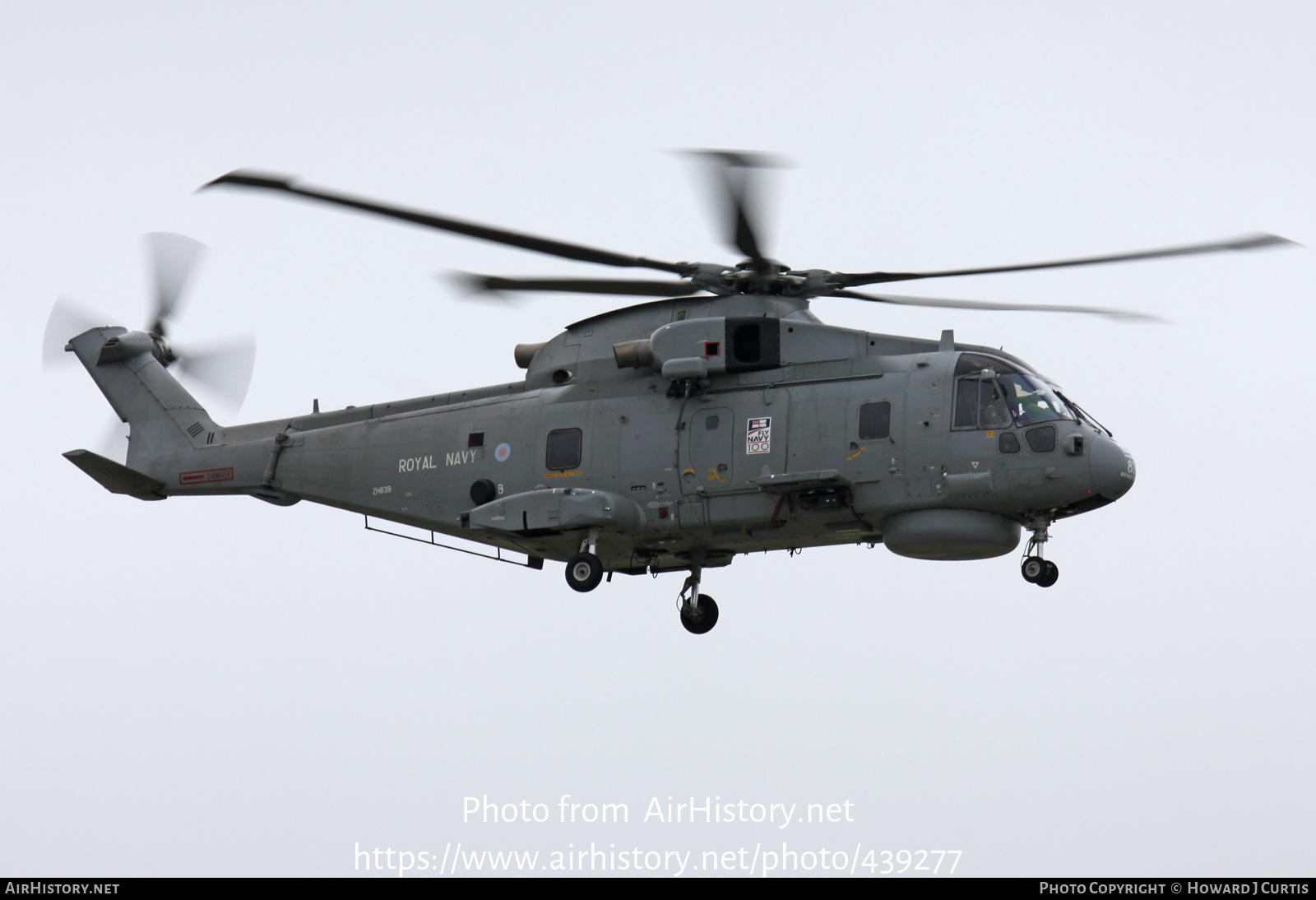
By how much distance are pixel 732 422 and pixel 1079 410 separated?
4.61 metres

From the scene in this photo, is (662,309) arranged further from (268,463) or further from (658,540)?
(268,463)

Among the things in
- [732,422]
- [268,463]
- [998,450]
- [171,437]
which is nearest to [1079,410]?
[998,450]

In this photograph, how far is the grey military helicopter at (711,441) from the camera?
2025cm

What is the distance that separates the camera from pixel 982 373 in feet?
68.1

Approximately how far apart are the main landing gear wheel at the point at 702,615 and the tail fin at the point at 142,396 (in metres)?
8.35

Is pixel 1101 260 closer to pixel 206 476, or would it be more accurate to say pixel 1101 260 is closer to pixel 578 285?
pixel 578 285

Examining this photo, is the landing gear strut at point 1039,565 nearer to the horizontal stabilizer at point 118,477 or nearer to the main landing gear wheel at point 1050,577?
the main landing gear wheel at point 1050,577

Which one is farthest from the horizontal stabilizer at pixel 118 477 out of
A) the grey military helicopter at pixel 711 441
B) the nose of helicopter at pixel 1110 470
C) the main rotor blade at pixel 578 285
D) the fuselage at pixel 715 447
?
the nose of helicopter at pixel 1110 470

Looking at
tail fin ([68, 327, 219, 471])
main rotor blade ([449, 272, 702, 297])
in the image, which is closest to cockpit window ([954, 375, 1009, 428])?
main rotor blade ([449, 272, 702, 297])

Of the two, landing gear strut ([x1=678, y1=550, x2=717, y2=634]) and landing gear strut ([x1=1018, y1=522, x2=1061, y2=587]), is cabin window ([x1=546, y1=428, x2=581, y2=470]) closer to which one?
landing gear strut ([x1=678, y1=550, x2=717, y2=634])

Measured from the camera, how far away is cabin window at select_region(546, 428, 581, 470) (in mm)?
22500

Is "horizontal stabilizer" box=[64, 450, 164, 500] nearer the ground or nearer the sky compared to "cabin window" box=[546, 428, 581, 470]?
nearer the ground

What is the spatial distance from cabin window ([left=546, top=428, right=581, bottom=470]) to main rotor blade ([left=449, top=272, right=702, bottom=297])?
210 cm

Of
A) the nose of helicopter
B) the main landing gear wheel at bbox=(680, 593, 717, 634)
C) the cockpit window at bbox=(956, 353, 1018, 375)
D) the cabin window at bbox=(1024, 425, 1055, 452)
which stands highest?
the cockpit window at bbox=(956, 353, 1018, 375)
